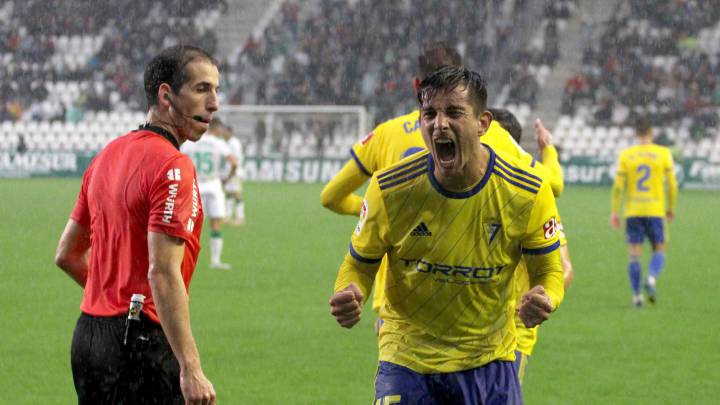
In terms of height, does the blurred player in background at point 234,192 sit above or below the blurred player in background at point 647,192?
below

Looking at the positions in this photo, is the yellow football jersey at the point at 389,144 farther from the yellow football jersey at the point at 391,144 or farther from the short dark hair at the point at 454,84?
the short dark hair at the point at 454,84

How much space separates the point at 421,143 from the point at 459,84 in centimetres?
178

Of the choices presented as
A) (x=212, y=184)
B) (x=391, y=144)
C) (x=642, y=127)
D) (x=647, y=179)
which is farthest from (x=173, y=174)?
(x=212, y=184)

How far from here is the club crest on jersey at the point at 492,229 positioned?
4.24 meters

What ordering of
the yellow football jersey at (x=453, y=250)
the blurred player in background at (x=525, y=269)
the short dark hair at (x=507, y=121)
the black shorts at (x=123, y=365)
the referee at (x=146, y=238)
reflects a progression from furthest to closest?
the short dark hair at (x=507, y=121)
the blurred player in background at (x=525, y=269)
the yellow football jersey at (x=453, y=250)
the black shorts at (x=123, y=365)
the referee at (x=146, y=238)

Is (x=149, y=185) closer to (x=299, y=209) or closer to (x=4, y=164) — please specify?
(x=299, y=209)

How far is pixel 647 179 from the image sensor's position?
12.6 metres

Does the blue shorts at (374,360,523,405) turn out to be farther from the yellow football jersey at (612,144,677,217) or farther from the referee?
the yellow football jersey at (612,144,677,217)

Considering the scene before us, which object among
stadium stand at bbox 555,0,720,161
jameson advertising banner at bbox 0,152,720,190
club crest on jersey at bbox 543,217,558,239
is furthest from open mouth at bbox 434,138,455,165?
stadium stand at bbox 555,0,720,161

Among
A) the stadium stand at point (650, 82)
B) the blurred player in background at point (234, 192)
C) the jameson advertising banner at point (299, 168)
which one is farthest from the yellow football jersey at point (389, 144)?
the stadium stand at point (650, 82)

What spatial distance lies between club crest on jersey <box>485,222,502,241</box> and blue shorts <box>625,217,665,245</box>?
8761 mm

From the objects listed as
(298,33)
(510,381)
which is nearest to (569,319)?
(510,381)

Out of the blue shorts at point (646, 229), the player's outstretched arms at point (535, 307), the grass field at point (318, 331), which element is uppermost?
the player's outstretched arms at point (535, 307)

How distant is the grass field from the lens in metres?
8.13
